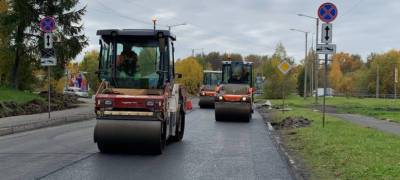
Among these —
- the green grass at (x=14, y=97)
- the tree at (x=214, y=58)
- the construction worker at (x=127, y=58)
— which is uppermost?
the tree at (x=214, y=58)

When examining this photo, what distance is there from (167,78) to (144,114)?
1652mm

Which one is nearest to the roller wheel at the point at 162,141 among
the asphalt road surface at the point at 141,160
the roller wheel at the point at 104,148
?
the asphalt road surface at the point at 141,160

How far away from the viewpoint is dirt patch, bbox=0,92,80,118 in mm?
25033

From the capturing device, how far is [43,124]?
21.4 m

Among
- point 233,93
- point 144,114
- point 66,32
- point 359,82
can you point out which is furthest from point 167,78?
point 359,82

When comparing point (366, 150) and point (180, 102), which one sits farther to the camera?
point (180, 102)

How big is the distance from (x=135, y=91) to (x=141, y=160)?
80.8 inches

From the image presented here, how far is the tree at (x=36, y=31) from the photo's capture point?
110 feet

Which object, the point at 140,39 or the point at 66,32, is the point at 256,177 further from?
the point at 66,32

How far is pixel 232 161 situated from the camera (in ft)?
40.2

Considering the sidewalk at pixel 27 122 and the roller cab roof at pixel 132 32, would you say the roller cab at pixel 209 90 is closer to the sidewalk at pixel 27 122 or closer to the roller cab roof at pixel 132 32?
the sidewalk at pixel 27 122

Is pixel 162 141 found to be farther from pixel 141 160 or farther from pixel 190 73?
pixel 190 73

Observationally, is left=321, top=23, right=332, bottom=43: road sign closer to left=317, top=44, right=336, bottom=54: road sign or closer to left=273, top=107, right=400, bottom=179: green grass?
left=317, top=44, right=336, bottom=54: road sign

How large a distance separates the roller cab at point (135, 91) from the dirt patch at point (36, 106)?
11.7 m
